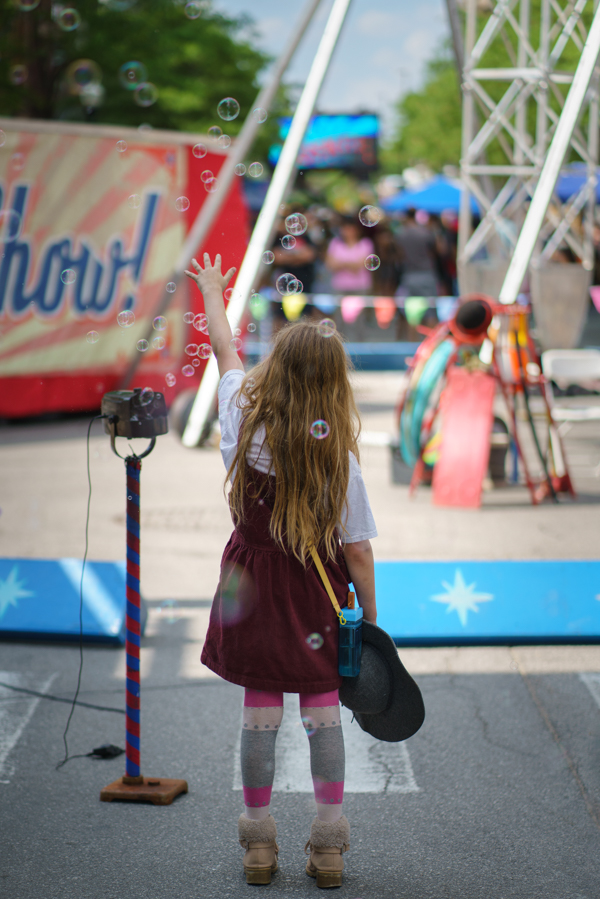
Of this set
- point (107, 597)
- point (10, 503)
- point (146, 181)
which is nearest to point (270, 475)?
point (107, 597)

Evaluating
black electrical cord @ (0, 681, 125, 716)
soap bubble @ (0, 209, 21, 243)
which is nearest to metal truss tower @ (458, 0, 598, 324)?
soap bubble @ (0, 209, 21, 243)

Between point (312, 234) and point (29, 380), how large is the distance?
9.14 meters

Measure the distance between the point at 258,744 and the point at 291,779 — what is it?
801 millimetres

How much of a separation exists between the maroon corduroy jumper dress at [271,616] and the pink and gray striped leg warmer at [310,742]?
61 mm

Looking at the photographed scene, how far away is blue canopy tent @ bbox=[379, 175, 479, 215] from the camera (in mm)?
24891

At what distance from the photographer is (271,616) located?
2.69m

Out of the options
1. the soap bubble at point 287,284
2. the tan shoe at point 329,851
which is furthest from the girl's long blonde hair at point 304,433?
the soap bubble at point 287,284

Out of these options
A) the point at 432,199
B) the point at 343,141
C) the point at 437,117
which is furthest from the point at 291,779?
the point at 437,117

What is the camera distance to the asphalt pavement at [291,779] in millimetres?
2846

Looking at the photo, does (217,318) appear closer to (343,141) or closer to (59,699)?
(59,699)

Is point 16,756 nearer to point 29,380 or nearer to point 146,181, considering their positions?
point 29,380

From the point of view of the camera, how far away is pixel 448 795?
10.9 feet

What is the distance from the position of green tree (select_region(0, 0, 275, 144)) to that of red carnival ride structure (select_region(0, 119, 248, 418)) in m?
5.55

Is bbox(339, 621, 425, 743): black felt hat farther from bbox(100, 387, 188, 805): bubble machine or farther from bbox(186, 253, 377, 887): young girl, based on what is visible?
bbox(100, 387, 188, 805): bubble machine
